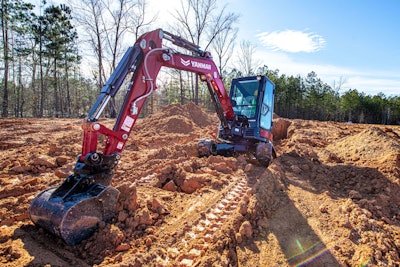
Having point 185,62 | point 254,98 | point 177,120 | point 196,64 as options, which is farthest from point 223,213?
point 177,120

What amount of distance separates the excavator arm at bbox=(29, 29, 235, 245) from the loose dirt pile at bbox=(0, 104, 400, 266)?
222 millimetres

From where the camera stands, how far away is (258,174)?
19.0 feet

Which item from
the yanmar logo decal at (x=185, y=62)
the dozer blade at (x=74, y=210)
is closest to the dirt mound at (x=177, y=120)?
the yanmar logo decal at (x=185, y=62)

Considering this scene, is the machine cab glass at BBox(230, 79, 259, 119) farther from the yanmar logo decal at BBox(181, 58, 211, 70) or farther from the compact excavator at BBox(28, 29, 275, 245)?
the yanmar logo decal at BBox(181, 58, 211, 70)

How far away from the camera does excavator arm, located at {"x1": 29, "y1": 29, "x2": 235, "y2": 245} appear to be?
→ 3.03 meters

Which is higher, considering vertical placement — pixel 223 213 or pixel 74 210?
pixel 74 210

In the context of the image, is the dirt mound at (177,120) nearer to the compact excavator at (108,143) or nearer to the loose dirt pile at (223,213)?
the loose dirt pile at (223,213)

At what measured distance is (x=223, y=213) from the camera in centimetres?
391

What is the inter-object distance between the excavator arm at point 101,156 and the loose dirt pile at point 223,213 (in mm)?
222

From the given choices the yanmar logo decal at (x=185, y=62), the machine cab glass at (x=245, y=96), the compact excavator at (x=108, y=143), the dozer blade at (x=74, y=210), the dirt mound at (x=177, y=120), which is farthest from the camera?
the dirt mound at (x=177, y=120)

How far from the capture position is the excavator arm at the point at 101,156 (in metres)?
3.03

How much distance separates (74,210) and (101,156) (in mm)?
836

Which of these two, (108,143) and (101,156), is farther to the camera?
(108,143)

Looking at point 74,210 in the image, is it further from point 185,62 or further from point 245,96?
point 245,96
